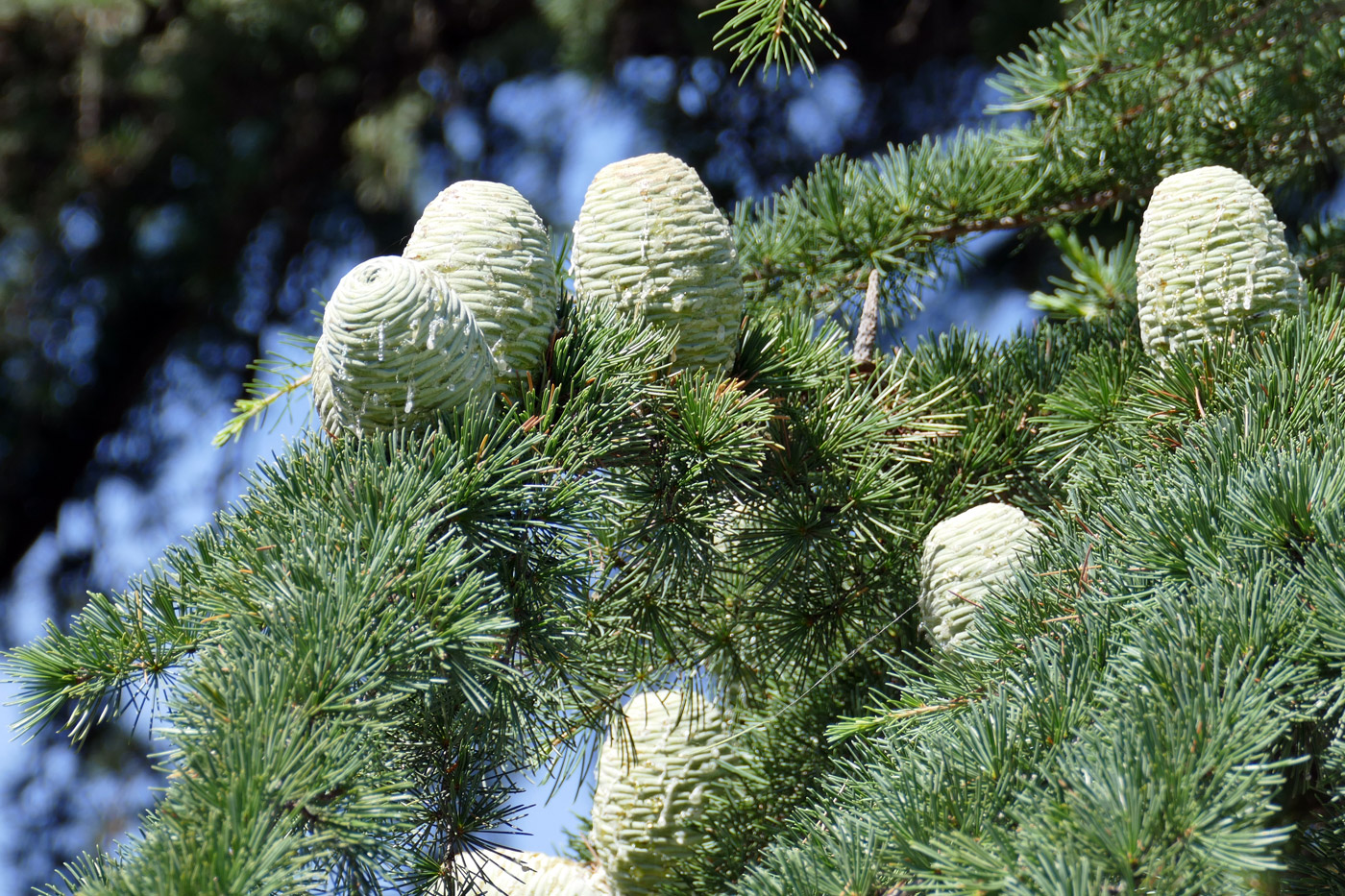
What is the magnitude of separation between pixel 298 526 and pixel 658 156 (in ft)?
0.95

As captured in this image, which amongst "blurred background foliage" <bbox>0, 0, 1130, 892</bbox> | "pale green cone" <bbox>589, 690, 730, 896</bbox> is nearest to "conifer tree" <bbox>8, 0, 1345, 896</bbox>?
→ "pale green cone" <bbox>589, 690, 730, 896</bbox>

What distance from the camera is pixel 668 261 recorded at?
567 mm

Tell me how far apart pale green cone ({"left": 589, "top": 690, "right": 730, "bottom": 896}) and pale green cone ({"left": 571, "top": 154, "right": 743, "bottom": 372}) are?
0.25 m

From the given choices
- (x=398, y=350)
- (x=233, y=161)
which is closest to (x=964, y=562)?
(x=398, y=350)

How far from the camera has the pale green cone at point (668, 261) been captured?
57cm

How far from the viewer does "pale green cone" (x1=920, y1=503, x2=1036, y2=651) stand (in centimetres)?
58

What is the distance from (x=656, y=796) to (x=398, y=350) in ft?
1.19

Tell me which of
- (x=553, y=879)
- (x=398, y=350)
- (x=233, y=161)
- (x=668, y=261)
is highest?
(x=233, y=161)

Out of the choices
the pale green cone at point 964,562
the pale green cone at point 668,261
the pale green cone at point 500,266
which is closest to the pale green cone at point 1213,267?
the pale green cone at point 964,562

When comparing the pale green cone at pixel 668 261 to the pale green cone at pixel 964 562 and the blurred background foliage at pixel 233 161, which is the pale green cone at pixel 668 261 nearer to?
the pale green cone at pixel 964 562

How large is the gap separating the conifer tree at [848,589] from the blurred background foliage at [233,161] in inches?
43.7

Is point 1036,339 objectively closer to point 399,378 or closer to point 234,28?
point 399,378

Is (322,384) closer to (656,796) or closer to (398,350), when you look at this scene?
(398,350)

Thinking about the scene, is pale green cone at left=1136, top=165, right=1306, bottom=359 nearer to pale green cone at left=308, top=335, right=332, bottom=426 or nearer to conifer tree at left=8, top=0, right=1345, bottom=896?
conifer tree at left=8, top=0, right=1345, bottom=896
